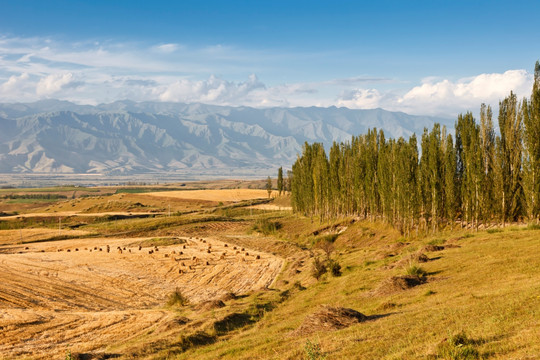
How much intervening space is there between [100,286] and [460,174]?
42532 mm

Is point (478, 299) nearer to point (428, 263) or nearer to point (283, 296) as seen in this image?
point (428, 263)

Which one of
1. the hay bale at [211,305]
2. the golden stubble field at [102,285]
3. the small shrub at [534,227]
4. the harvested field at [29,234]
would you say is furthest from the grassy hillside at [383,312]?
the harvested field at [29,234]

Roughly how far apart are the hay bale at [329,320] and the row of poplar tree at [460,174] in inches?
1295

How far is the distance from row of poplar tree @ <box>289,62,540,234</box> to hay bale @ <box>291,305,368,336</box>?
32.9 meters

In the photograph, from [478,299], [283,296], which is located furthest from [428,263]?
[478,299]

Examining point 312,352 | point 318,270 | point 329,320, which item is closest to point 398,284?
point 329,320

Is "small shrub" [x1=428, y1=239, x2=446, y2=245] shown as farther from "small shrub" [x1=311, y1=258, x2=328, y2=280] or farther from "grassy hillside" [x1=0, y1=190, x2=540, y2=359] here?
"small shrub" [x1=311, y1=258, x2=328, y2=280]

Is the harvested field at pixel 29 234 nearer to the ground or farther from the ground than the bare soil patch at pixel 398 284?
nearer to the ground

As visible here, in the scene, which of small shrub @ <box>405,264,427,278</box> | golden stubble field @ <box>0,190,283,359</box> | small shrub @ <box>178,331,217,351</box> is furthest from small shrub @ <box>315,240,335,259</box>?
small shrub @ <box>178,331,217,351</box>

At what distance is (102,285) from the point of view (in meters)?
47.3

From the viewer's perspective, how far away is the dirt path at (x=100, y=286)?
27.9 meters

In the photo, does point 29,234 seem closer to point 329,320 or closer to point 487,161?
point 487,161

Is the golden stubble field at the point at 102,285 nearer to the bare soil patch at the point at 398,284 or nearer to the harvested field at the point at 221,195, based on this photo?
the bare soil patch at the point at 398,284

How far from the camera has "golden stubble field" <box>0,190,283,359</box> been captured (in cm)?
2786
